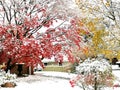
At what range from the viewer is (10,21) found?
84.4ft

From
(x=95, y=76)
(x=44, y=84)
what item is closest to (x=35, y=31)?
(x=44, y=84)

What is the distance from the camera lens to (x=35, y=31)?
84.5 ft

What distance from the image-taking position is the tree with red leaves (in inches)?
890

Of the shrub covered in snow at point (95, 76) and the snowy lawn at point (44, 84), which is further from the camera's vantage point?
the snowy lawn at point (44, 84)

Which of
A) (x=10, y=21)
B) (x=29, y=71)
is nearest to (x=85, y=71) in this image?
(x=10, y=21)

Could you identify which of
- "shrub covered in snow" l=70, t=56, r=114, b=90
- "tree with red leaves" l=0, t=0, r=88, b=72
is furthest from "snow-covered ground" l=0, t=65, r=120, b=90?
"shrub covered in snow" l=70, t=56, r=114, b=90

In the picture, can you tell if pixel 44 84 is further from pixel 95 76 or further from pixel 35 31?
pixel 95 76

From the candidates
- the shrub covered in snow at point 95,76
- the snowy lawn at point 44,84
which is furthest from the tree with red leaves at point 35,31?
the shrub covered in snow at point 95,76

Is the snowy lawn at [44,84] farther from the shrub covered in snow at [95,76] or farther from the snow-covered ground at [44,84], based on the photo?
the shrub covered in snow at [95,76]

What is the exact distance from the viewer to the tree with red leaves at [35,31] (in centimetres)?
2259

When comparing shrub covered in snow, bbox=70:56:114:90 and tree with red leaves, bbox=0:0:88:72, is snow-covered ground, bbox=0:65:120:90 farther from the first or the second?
shrub covered in snow, bbox=70:56:114:90

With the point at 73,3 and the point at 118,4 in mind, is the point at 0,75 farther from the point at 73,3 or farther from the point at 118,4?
the point at 73,3

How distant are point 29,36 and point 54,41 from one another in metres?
1.89

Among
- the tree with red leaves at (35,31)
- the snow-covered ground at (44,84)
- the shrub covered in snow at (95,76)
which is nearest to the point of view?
the shrub covered in snow at (95,76)
